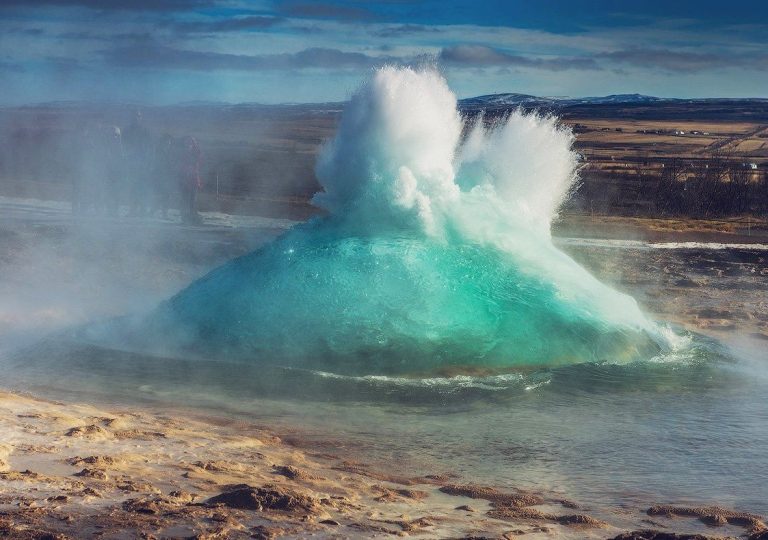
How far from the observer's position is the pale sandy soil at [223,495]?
11.2 ft

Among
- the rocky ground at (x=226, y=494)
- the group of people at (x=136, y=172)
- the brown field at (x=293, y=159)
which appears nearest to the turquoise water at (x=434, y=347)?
the rocky ground at (x=226, y=494)

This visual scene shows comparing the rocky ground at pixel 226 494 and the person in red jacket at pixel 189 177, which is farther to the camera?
the person in red jacket at pixel 189 177

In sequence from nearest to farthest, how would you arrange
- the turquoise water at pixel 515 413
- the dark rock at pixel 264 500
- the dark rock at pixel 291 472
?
the dark rock at pixel 264 500, the dark rock at pixel 291 472, the turquoise water at pixel 515 413

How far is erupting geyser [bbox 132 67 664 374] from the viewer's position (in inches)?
263

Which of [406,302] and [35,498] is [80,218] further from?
[35,498]

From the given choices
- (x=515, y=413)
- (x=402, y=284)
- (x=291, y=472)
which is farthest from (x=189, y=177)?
(x=291, y=472)

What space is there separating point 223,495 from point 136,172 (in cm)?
1130

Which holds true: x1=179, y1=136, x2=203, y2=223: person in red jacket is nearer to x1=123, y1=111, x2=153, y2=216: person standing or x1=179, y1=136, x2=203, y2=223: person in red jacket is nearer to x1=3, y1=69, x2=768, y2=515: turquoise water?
x1=123, y1=111, x2=153, y2=216: person standing

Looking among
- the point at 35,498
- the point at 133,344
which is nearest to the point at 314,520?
the point at 35,498

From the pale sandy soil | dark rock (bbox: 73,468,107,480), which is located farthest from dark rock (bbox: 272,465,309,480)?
dark rock (bbox: 73,468,107,480)

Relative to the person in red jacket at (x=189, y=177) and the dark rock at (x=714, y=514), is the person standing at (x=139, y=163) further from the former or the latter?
the dark rock at (x=714, y=514)

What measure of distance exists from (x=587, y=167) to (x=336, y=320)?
23.7 meters

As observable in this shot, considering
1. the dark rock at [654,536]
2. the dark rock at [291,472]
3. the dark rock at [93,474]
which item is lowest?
the dark rock at [291,472]

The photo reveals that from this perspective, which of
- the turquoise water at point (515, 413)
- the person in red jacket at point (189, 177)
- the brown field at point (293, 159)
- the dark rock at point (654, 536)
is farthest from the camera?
the brown field at point (293, 159)
